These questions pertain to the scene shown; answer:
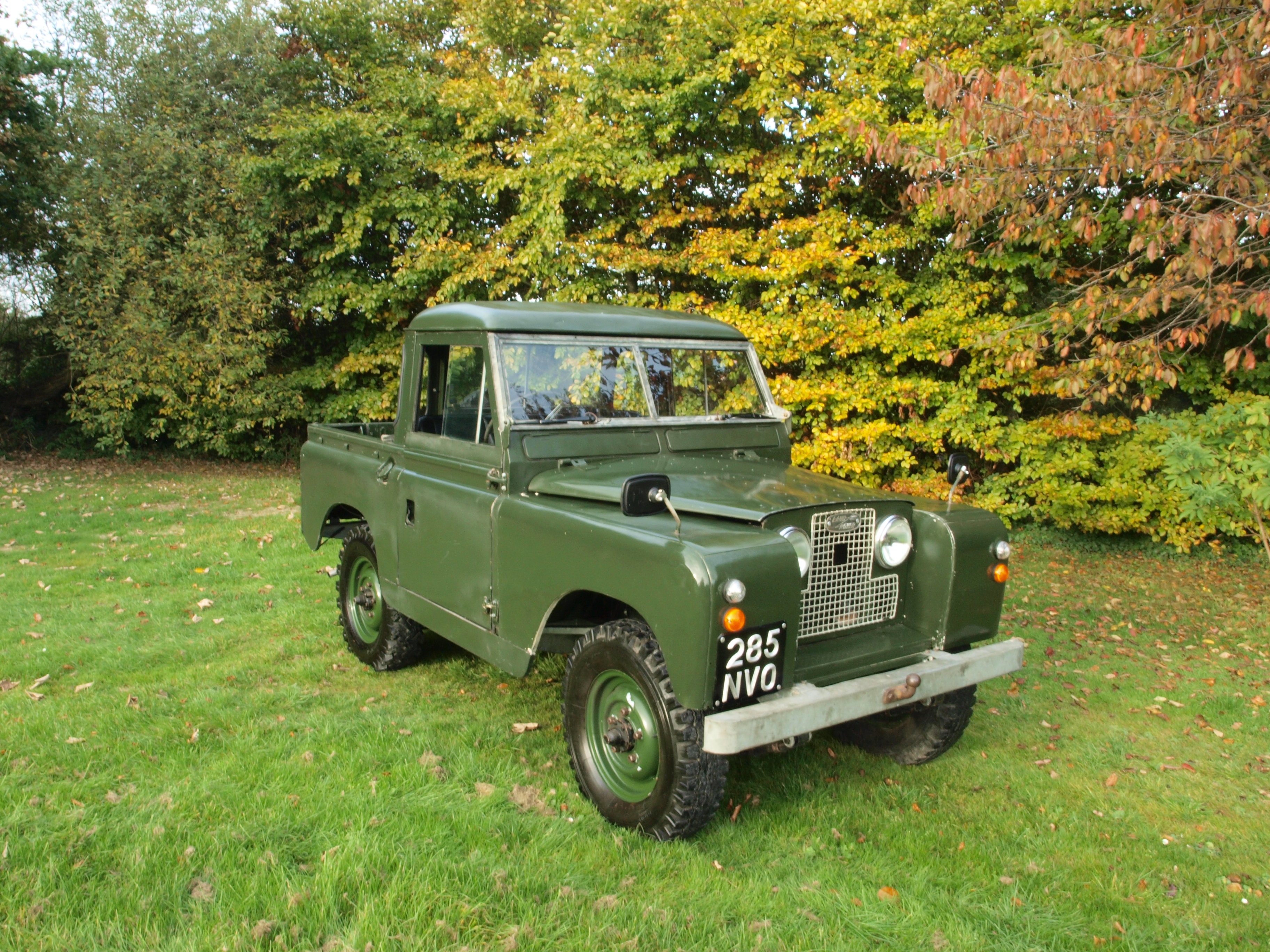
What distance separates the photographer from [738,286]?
1166cm

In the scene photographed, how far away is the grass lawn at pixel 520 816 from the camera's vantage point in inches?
117

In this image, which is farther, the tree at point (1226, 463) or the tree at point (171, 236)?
the tree at point (171, 236)

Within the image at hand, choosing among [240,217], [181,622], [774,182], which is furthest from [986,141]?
[240,217]

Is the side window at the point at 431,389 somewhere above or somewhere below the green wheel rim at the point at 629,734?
above

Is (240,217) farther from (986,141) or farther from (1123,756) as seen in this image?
(1123,756)

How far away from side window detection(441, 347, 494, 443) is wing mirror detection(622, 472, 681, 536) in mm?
1256

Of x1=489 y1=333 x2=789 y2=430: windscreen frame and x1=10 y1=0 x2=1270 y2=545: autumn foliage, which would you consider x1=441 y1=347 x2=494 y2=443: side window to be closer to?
x1=489 y1=333 x2=789 y2=430: windscreen frame

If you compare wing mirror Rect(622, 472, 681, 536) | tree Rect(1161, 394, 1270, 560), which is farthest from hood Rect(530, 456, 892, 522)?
tree Rect(1161, 394, 1270, 560)

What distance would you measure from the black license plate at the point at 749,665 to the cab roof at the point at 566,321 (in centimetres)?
201

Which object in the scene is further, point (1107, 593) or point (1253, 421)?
point (1107, 593)

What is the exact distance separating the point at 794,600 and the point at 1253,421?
257 inches

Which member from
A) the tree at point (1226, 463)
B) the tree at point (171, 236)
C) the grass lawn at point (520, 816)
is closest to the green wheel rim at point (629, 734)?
the grass lawn at point (520, 816)

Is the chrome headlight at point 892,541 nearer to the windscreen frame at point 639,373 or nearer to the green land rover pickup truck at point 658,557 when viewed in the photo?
the green land rover pickup truck at point 658,557

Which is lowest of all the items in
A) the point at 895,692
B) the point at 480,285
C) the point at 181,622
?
the point at 181,622
